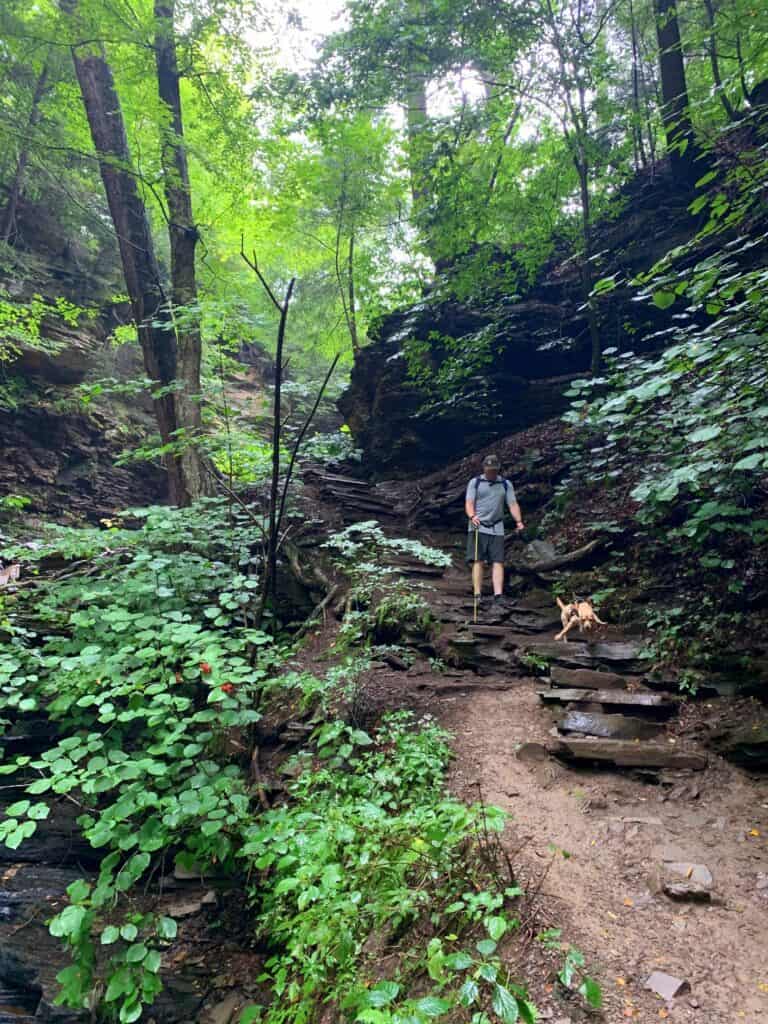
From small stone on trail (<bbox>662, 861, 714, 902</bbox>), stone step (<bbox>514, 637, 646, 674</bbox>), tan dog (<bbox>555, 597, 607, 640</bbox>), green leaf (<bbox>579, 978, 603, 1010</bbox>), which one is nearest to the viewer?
green leaf (<bbox>579, 978, 603, 1010</bbox>)

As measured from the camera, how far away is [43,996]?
3631mm

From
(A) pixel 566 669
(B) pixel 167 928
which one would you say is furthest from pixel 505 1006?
(A) pixel 566 669

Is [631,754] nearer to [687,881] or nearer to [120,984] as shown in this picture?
[687,881]

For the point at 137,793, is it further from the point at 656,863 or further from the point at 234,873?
the point at 656,863

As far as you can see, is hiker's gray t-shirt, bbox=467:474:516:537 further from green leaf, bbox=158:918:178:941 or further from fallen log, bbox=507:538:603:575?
green leaf, bbox=158:918:178:941

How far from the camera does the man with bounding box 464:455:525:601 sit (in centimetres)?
703

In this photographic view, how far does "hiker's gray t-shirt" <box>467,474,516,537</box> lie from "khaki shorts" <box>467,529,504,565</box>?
7 cm

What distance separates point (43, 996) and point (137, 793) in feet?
5.99

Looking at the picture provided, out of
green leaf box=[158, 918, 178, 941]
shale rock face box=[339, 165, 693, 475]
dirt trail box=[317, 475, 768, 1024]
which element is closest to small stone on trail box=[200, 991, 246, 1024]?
green leaf box=[158, 918, 178, 941]

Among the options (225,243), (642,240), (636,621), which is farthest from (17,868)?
(225,243)

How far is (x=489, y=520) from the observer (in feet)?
23.5

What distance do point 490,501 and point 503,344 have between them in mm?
5332

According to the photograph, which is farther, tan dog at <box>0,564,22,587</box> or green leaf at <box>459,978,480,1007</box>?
tan dog at <box>0,564,22,587</box>

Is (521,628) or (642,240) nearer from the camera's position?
(521,628)
